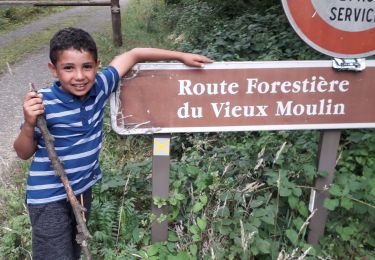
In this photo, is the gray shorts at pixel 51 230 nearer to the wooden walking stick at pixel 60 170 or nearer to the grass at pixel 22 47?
the wooden walking stick at pixel 60 170

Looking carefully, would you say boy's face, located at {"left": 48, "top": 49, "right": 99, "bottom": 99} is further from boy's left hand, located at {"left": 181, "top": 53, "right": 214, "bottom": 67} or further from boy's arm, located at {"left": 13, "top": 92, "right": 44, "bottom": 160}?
boy's left hand, located at {"left": 181, "top": 53, "right": 214, "bottom": 67}

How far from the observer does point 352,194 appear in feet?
8.17

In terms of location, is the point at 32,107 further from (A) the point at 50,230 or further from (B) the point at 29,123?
(A) the point at 50,230

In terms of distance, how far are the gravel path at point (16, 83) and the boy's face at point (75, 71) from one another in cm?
94

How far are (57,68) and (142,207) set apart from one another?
1.37m

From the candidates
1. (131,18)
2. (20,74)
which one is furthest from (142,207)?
(131,18)

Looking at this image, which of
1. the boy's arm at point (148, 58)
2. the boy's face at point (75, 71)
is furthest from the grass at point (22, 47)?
the boy's face at point (75, 71)

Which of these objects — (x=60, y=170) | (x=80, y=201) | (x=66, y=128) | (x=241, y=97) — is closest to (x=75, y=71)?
(x=66, y=128)

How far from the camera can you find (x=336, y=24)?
2.13 meters

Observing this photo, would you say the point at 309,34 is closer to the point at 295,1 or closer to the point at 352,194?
the point at 295,1

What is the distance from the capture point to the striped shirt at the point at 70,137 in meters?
1.98

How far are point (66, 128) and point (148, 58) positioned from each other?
60 cm

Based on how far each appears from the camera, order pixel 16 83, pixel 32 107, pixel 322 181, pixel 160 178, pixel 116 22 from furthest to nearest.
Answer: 1. pixel 116 22
2. pixel 16 83
3. pixel 322 181
4. pixel 160 178
5. pixel 32 107

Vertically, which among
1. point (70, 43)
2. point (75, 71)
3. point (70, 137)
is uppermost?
point (70, 43)
